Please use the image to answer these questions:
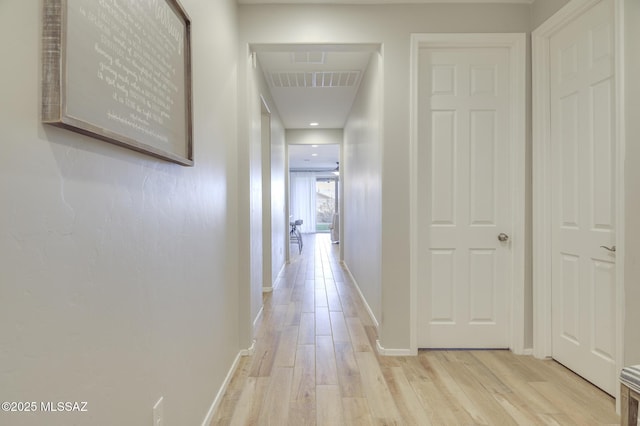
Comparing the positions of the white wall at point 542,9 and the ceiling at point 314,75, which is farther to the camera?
the ceiling at point 314,75

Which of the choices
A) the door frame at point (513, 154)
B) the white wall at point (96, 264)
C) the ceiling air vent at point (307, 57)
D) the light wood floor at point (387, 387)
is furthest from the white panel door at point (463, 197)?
the white wall at point (96, 264)

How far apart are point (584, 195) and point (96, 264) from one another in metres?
2.57

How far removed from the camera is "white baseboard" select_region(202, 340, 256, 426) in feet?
5.54

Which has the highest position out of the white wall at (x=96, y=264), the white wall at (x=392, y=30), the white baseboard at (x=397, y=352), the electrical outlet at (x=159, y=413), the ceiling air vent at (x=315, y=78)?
the ceiling air vent at (x=315, y=78)

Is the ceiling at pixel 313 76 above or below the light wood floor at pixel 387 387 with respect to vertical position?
above

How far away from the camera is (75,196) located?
0.77 metres

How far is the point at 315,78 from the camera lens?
3648 mm

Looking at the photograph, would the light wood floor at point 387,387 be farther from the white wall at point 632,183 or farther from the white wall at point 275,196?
the white wall at point 275,196

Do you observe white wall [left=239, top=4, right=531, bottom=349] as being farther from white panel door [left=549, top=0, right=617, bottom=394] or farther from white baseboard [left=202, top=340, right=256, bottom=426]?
white baseboard [left=202, top=340, right=256, bottom=426]

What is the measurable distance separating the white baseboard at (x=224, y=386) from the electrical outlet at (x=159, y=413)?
0.52 meters

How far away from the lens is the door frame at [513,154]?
2.44 metres

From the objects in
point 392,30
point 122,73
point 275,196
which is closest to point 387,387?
point 122,73

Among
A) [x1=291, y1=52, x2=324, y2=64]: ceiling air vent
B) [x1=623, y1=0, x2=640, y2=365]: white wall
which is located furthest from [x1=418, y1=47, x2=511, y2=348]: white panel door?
[x1=291, y1=52, x2=324, y2=64]: ceiling air vent

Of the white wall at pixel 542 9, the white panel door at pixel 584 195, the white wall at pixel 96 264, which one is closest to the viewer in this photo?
the white wall at pixel 96 264
